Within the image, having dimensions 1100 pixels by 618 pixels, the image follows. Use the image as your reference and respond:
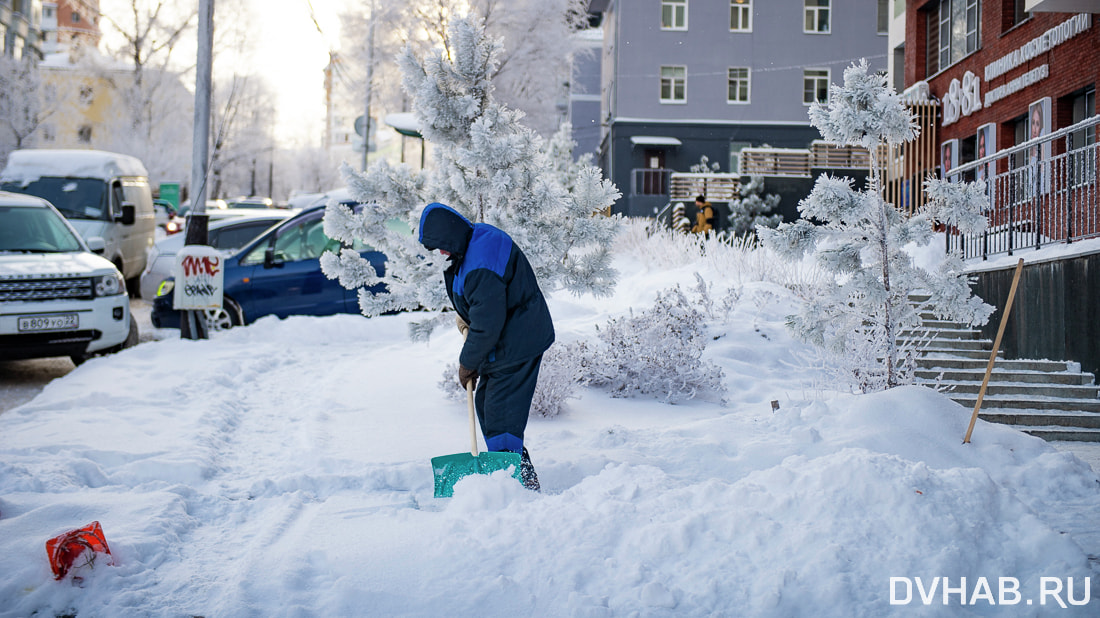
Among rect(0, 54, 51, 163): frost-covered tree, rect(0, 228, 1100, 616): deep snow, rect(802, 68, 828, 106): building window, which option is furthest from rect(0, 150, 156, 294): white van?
rect(0, 54, 51, 163): frost-covered tree

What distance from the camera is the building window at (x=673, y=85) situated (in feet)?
108

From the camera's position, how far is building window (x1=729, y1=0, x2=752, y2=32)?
3159cm

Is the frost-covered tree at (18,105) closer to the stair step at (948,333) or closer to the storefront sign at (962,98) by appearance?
the storefront sign at (962,98)

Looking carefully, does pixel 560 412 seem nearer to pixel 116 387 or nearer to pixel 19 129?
pixel 116 387

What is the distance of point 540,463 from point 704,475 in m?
0.99

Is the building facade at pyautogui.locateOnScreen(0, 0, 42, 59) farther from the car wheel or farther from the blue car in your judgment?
the car wheel

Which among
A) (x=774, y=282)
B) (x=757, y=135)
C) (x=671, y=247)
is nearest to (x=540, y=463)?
(x=774, y=282)

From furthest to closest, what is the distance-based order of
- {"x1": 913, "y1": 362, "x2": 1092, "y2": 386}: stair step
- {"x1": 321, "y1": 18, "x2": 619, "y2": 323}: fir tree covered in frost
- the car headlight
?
the car headlight, {"x1": 913, "y1": 362, "x2": 1092, "y2": 386}: stair step, {"x1": 321, "y1": 18, "x2": 619, "y2": 323}: fir tree covered in frost

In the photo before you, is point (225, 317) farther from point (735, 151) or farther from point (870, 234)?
point (735, 151)

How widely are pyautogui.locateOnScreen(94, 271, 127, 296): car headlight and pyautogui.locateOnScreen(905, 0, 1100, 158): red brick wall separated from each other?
13032 mm

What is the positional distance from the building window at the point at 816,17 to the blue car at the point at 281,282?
23.3 m

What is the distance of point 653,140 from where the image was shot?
33531 mm

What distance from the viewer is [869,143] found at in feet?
Answer: 20.6

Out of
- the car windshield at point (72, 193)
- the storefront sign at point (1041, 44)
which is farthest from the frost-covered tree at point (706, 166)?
the car windshield at point (72, 193)
